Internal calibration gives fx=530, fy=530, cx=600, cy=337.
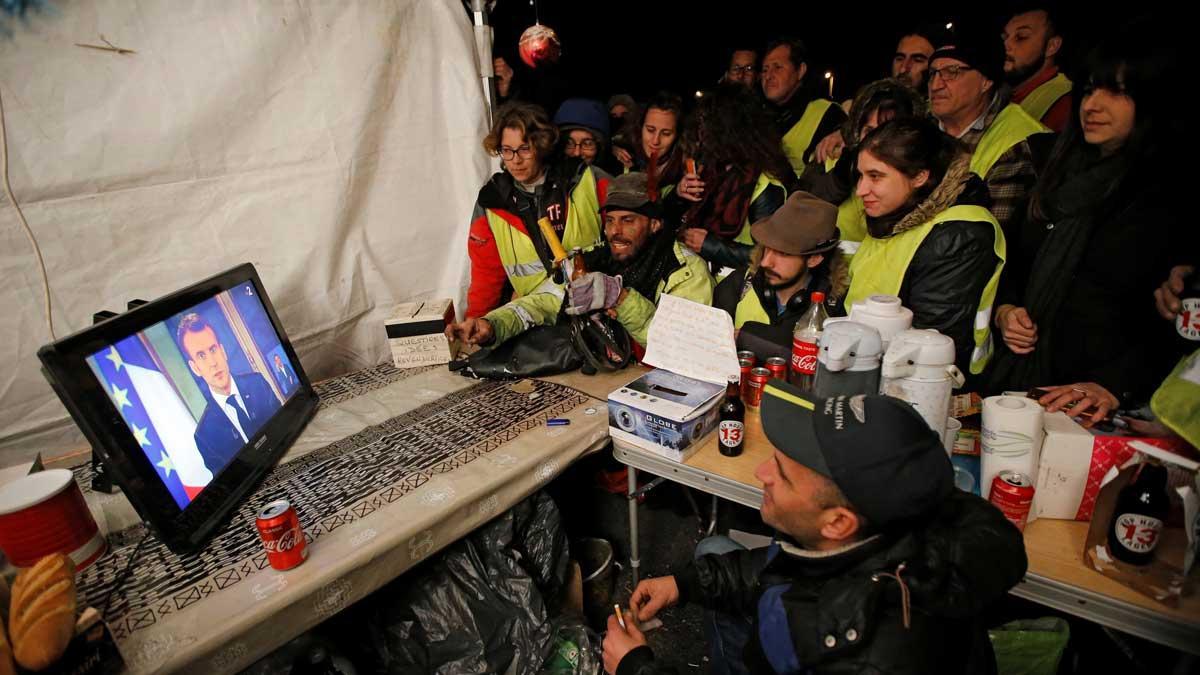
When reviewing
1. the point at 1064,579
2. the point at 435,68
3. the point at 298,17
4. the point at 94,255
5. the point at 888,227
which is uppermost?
the point at 298,17

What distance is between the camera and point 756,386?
6.18 feet

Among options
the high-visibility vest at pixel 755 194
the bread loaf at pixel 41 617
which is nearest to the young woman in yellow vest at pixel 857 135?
the high-visibility vest at pixel 755 194

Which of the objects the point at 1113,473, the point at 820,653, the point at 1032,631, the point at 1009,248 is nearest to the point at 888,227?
the point at 1009,248

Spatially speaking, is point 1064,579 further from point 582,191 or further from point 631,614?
point 582,191

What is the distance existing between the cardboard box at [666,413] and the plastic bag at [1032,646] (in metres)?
1.01

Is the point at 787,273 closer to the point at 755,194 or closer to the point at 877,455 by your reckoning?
the point at 755,194

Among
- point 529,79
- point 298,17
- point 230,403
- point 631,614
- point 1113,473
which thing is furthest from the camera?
point 529,79

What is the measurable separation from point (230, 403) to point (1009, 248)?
9.85 ft

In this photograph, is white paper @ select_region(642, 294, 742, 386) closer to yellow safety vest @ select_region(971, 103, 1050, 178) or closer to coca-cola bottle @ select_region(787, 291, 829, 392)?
coca-cola bottle @ select_region(787, 291, 829, 392)

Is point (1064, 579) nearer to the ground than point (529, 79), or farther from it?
nearer to the ground

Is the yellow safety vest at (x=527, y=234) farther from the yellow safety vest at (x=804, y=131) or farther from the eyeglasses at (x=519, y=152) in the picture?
the yellow safety vest at (x=804, y=131)

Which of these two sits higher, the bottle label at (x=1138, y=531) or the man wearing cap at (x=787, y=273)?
the man wearing cap at (x=787, y=273)

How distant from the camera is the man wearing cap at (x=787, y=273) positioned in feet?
6.51

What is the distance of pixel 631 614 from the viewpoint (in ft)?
4.64
